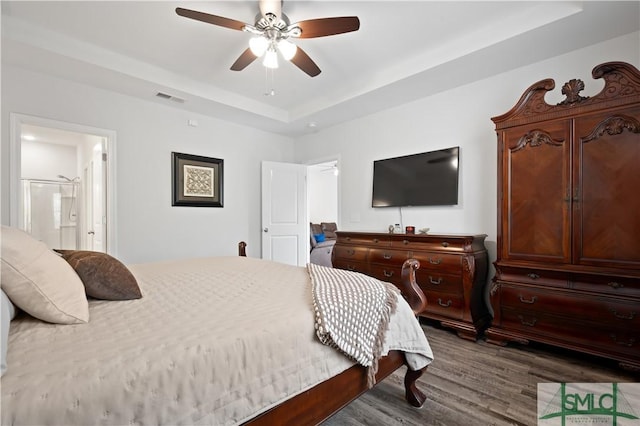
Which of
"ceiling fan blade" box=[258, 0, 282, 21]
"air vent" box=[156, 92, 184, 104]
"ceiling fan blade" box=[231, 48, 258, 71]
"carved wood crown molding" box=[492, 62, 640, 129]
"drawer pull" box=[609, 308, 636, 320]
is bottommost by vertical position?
"drawer pull" box=[609, 308, 636, 320]

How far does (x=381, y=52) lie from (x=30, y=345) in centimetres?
320

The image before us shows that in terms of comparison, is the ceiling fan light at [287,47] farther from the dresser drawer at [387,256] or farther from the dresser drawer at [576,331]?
the dresser drawer at [576,331]

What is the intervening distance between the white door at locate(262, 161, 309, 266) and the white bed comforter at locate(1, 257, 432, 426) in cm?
316

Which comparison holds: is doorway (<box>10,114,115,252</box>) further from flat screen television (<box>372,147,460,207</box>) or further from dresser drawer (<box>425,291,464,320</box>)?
dresser drawer (<box>425,291,464,320</box>)

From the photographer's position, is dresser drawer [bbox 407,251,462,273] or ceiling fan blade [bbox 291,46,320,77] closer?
ceiling fan blade [bbox 291,46,320,77]

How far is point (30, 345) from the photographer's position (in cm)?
94

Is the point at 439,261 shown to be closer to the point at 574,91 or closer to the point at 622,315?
the point at 622,315

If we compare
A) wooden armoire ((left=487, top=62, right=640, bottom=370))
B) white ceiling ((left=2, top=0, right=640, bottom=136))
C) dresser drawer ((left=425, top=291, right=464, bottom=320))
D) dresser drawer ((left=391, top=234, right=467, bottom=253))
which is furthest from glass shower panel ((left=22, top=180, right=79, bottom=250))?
wooden armoire ((left=487, top=62, right=640, bottom=370))

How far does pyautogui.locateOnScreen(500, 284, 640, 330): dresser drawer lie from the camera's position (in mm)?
2113

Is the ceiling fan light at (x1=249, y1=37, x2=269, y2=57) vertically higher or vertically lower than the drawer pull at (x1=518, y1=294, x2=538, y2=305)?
higher

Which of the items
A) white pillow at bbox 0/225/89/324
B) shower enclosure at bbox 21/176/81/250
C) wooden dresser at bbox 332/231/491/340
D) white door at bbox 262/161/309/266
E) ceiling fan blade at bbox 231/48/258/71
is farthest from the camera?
shower enclosure at bbox 21/176/81/250

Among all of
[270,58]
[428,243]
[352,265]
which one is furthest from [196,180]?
[428,243]
